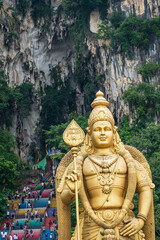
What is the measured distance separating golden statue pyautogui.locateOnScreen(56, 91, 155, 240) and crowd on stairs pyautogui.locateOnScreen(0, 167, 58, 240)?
34.7 ft

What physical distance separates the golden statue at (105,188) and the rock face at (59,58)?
19.3 metres

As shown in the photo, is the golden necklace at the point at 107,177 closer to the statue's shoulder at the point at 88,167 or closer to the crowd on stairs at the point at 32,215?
the statue's shoulder at the point at 88,167

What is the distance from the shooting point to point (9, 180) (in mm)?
19047

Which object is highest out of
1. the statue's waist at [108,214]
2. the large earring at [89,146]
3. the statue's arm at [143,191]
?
the large earring at [89,146]

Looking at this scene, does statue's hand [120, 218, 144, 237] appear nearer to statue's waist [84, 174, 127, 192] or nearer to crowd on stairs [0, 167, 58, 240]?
statue's waist [84, 174, 127, 192]

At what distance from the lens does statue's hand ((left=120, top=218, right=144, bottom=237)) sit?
5.18 metres

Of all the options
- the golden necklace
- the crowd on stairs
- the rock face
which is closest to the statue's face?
the golden necklace

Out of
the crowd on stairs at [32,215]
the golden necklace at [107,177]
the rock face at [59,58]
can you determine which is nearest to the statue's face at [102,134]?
the golden necklace at [107,177]

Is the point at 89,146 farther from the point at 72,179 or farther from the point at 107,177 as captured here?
the point at 72,179

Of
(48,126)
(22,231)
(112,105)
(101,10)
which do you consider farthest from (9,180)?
(101,10)

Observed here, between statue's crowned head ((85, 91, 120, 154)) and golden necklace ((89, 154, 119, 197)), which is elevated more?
statue's crowned head ((85, 91, 120, 154))

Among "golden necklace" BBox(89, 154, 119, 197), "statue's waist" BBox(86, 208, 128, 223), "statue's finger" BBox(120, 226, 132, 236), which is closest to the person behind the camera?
"statue's finger" BBox(120, 226, 132, 236)

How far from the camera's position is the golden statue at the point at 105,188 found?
5219 millimetres

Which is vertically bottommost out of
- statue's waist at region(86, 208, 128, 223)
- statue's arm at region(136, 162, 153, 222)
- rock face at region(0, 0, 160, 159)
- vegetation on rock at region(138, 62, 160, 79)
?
statue's waist at region(86, 208, 128, 223)
